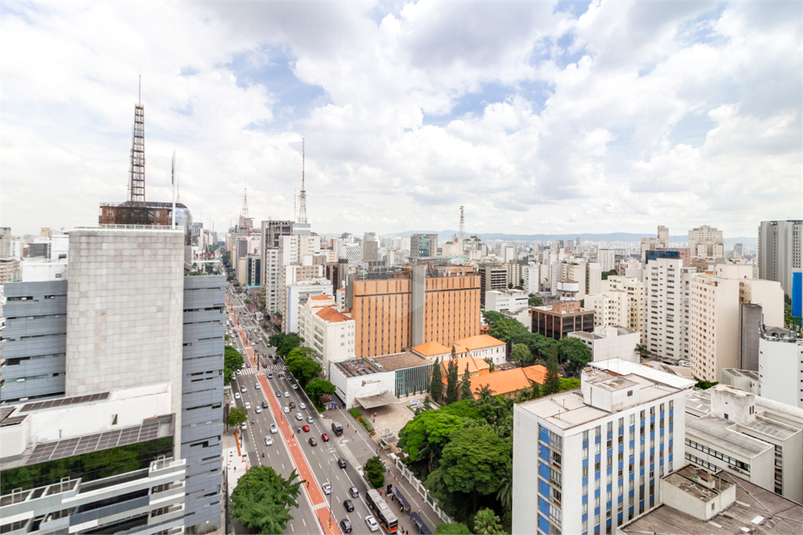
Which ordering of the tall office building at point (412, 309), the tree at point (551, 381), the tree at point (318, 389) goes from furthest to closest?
the tall office building at point (412, 309)
the tree at point (318, 389)
the tree at point (551, 381)

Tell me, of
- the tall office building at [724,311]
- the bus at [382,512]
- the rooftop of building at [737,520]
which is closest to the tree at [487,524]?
the bus at [382,512]

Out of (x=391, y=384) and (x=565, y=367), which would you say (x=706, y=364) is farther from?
(x=391, y=384)

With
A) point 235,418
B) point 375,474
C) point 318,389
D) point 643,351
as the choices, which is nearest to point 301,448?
point 235,418

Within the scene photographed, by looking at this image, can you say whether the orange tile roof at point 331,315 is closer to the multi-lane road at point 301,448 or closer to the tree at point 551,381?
the multi-lane road at point 301,448

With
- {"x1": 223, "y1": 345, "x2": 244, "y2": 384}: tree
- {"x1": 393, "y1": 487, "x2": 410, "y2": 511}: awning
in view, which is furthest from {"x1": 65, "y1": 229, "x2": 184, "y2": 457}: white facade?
{"x1": 223, "y1": 345, "x2": 244, "y2": 384}: tree

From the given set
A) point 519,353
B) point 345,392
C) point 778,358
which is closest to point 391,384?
point 345,392
